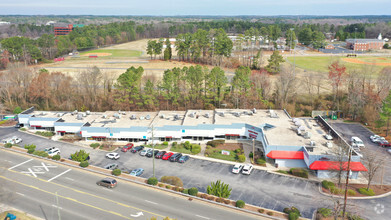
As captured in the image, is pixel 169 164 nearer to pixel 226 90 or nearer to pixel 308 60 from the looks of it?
pixel 226 90

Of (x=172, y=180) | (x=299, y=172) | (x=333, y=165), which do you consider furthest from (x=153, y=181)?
(x=333, y=165)

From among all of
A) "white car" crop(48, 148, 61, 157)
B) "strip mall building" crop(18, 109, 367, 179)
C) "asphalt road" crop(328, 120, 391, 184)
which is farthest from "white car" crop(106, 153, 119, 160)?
"asphalt road" crop(328, 120, 391, 184)

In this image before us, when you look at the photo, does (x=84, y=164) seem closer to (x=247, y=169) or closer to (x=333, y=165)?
(x=247, y=169)

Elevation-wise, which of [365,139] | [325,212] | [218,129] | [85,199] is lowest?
[85,199]

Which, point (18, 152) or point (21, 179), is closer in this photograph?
point (21, 179)

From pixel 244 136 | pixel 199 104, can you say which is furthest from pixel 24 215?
pixel 199 104

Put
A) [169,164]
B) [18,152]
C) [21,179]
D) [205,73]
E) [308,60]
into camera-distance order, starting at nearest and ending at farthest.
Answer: [21,179] < [169,164] < [18,152] < [205,73] < [308,60]

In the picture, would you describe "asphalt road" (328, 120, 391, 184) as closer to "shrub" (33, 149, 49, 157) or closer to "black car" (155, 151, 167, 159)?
"black car" (155, 151, 167, 159)
